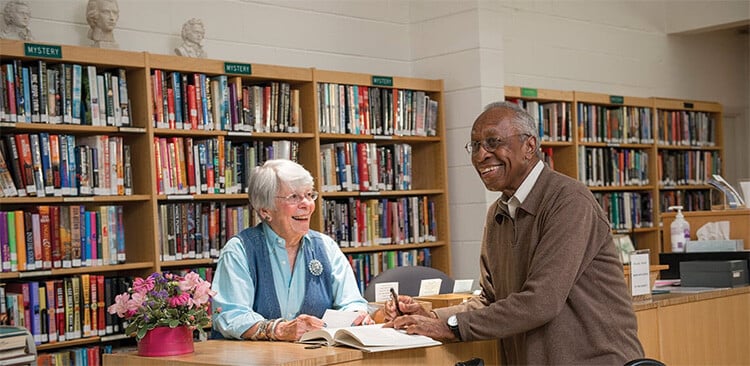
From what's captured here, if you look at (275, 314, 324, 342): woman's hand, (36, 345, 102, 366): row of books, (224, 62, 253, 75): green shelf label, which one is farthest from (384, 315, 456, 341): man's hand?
(224, 62, 253, 75): green shelf label

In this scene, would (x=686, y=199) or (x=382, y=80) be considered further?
(x=686, y=199)

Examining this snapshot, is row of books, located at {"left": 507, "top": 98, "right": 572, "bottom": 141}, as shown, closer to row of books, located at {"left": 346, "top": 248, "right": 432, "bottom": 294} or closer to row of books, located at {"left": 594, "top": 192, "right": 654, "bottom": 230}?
row of books, located at {"left": 594, "top": 192, "right": 654, "bottom": 230}

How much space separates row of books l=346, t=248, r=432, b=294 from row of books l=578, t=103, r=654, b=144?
5.84 ft

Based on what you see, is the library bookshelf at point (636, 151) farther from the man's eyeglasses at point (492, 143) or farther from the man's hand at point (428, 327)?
the man's hand at point (428, 327)

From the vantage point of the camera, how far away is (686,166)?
28.4 ft

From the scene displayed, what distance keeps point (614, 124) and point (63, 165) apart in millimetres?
4603

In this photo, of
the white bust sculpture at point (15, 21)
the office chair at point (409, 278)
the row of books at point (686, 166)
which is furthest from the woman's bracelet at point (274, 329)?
the row of books at point (686, 166)

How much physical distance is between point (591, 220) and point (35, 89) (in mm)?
2872

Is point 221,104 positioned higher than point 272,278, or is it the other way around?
point 221,104

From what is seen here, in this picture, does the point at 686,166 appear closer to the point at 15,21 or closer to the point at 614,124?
the point at 614,124

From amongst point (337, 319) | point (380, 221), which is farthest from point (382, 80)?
point (337, 319)

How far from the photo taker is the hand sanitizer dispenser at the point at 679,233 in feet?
17.2

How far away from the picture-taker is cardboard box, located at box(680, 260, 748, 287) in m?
4.55

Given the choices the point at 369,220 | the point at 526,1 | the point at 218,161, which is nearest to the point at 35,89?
the point at 218,161
